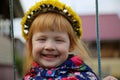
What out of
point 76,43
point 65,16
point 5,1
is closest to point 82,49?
point 76,43

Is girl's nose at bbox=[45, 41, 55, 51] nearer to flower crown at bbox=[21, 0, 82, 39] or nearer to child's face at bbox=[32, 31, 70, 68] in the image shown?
child's face at bbox=[32, 31, 70, 68]

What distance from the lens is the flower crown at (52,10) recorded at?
1905mm

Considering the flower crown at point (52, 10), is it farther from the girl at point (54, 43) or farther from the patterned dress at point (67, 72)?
the patterned dress at point (67, 72)

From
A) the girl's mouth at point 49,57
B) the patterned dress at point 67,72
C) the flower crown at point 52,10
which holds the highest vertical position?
the flower crown at point 52,10

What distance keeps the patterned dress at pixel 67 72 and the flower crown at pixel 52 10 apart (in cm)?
15

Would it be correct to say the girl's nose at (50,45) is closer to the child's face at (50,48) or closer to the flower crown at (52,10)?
the child's face at (50,48)

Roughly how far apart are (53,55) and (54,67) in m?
0.05

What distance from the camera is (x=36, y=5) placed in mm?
1947

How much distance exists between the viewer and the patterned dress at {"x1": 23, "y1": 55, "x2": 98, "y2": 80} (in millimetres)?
1825

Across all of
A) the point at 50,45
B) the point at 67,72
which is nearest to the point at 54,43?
the point at 50,45

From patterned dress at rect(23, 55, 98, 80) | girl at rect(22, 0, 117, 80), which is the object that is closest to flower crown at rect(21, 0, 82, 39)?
girl at rect(22, 0, 117, 80)

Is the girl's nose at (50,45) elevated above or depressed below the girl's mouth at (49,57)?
above

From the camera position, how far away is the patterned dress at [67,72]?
1.82m

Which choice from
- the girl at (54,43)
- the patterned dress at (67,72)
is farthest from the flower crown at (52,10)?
the patterned dress at (67,72)
